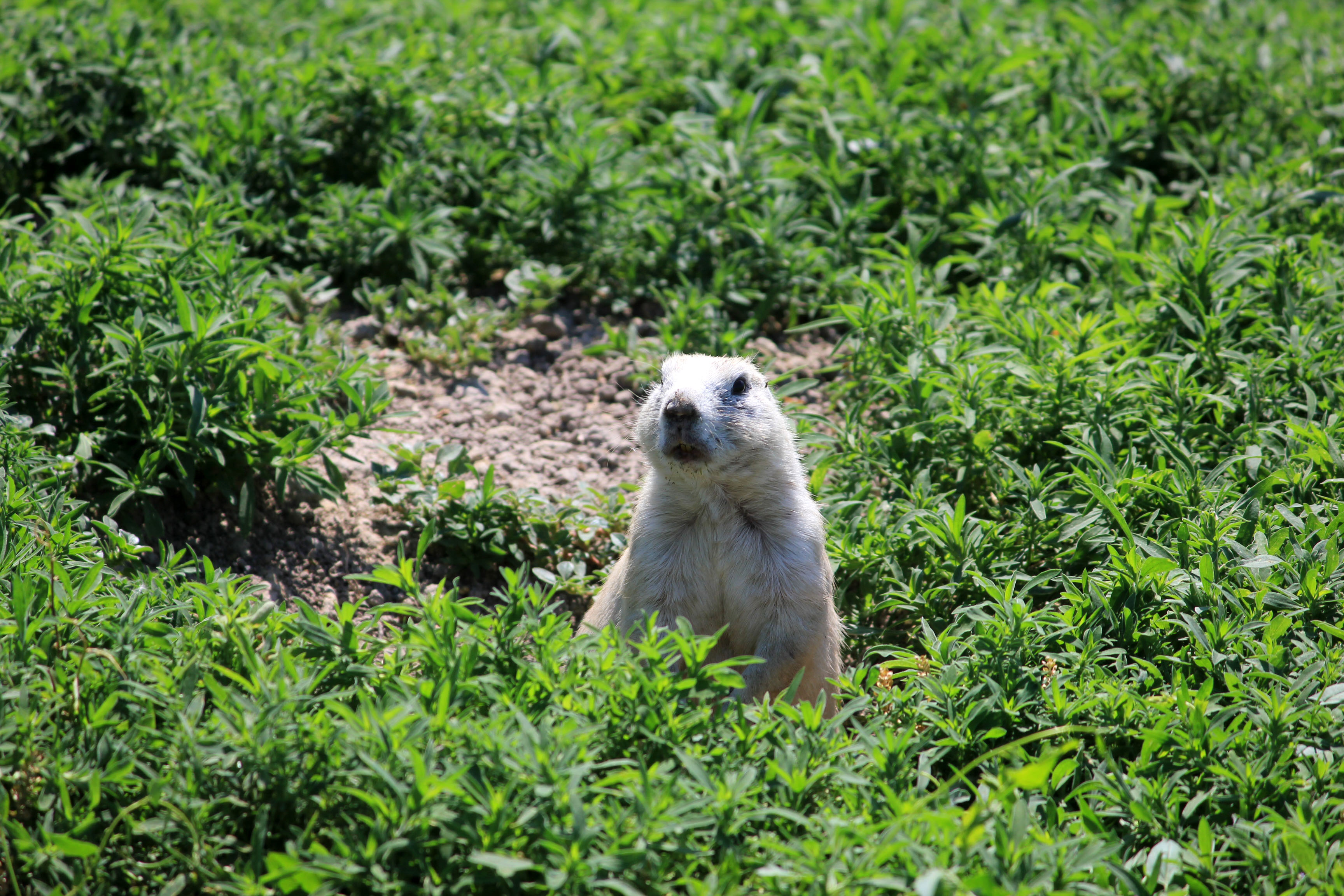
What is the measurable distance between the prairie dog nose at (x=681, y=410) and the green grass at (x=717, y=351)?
0.79 metres

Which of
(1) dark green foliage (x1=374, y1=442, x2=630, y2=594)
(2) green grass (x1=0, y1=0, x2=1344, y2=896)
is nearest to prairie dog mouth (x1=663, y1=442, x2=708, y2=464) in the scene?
(2) green grass (x1=0, y1=0, x2=1344, y2=896)

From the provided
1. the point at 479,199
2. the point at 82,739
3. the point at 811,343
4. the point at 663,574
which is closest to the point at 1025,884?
the point at 663,574

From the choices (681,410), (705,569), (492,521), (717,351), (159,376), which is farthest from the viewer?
(717,351)

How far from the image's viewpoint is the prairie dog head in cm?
394

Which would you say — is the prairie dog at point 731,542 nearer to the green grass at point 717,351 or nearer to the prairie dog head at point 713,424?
the prairie dog head at point 713,424

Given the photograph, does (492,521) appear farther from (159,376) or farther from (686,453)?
(159,376)

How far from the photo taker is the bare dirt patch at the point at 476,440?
476cm

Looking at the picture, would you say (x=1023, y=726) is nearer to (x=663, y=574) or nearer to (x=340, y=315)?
(x=663, y=574)

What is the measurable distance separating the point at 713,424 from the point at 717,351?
1.64 m

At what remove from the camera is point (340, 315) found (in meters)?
6.03

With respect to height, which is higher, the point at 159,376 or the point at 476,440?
the point at 159,376

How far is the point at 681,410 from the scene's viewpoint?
12.8 feet

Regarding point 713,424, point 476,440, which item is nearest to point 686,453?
point 713,424

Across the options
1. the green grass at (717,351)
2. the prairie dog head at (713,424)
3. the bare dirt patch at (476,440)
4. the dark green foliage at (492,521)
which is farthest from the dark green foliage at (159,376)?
the prairie dog head at (713,424)
